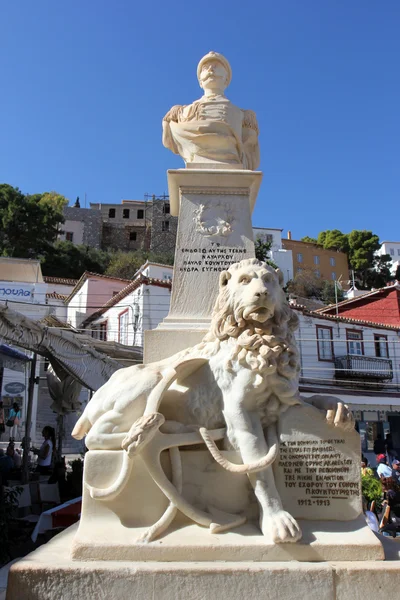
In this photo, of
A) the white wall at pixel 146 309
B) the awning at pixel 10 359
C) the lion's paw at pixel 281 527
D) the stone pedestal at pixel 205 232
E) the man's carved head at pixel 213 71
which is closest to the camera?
the lion's paw at pixel 281 527

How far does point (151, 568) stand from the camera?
89.5 inches

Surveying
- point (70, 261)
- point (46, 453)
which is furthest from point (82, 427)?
point (70, 261)

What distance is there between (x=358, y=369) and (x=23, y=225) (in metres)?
31.0

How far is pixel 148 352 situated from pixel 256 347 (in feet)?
4.18

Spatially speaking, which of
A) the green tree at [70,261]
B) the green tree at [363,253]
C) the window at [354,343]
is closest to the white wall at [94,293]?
the window at [354,343]

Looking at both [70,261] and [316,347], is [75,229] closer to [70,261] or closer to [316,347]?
[70,261]

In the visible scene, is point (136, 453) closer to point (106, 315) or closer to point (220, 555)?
point (220, 555)

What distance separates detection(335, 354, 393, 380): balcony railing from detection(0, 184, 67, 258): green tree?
94.3 feet

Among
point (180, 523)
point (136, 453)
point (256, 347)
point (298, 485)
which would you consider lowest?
point (180, 523)

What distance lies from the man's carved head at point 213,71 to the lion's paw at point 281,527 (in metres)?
4.13

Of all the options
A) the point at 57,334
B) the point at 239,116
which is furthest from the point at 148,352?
the point at 57,334

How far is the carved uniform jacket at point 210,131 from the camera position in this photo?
4855 millimetres

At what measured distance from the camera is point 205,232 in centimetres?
454

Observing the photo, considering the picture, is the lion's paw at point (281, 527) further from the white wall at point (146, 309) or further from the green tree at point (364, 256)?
the green tree at point (364, 256)
